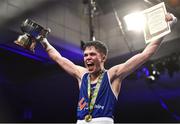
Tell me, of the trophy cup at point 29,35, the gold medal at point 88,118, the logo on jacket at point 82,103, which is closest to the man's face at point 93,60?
the logo on jacket at point 82,103

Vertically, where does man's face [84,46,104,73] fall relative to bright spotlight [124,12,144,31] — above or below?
below

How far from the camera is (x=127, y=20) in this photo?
16.2 ft

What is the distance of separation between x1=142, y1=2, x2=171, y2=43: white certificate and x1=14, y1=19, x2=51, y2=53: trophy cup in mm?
800

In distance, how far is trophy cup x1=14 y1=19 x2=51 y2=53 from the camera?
228cm

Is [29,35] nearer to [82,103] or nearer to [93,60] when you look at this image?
[93,60]

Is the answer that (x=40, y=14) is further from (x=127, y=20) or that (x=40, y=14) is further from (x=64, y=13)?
(x=127, y=20)

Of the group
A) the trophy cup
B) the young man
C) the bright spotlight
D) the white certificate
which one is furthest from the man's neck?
the bright spotlight

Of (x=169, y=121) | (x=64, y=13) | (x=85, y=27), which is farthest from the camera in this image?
(x=169, y=121)

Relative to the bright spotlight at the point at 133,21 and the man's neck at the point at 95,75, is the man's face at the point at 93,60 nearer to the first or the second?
the man's neck at the point at 95,75

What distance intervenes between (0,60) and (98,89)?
4.43 m

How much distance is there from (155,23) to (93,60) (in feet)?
1.69

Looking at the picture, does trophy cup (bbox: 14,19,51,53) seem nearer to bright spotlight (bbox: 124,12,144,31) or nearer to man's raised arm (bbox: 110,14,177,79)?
man's raised arm (bbox: 110,14,177,79)

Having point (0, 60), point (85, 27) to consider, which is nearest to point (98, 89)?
point (85, 27)

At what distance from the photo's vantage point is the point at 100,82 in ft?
6.68
